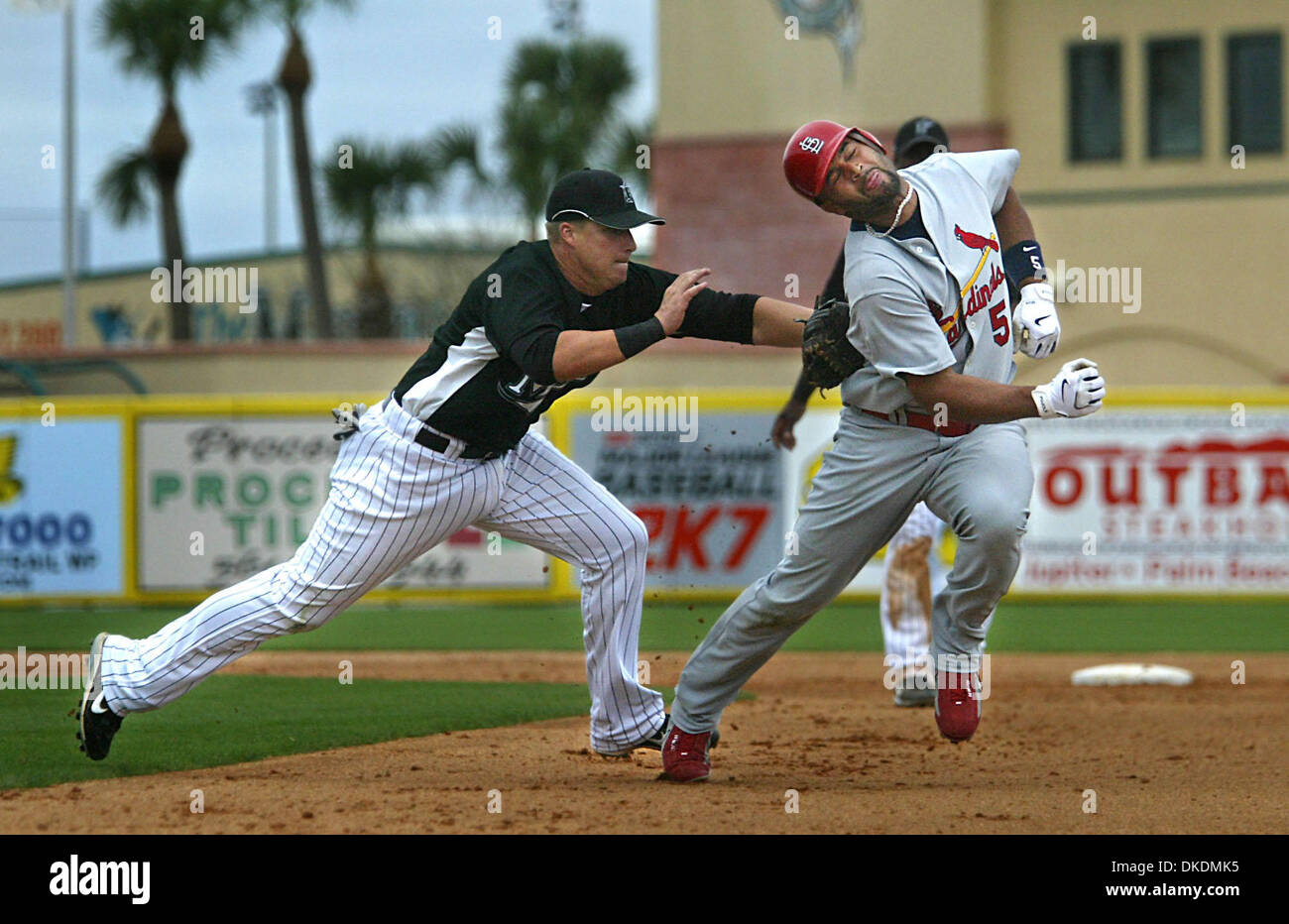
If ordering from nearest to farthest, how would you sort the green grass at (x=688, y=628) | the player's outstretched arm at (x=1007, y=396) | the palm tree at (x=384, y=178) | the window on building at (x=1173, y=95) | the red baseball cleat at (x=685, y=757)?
1. the player's outstretched arm at (x=1007, y=396)
2. the red baseball cleat at (x=685, y=757)
3. the green grass at (x=688, y=628)
4. the window on building at (x=1173, y=95)
5. the palm tree at (x=384, y=178)

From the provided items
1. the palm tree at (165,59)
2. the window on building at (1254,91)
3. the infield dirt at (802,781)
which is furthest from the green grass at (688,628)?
the palm tree at (165,59)

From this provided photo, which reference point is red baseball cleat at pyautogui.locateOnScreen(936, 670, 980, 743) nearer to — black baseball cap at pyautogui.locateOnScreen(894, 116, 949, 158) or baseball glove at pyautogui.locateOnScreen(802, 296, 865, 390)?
baseball glove at pyautogui.locateOnScreen(802, 296, 865, 390)

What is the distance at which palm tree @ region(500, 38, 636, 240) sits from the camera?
36312 mm

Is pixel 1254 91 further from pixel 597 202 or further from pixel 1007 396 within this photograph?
pixel 597 202

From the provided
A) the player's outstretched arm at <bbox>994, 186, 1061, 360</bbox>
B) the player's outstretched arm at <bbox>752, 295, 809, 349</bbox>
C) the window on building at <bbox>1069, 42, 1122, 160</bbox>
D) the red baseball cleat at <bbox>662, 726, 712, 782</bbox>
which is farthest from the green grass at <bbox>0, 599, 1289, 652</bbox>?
the window on building at <bbox>1069, 42, 1122, 160</bbox>

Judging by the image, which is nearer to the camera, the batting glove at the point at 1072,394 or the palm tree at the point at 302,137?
the batting glove at the point at 1072,394

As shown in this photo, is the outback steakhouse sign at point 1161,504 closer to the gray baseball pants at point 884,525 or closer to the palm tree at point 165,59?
the gray baseball pants at point 884,525

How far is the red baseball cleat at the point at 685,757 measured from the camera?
5.91 metres

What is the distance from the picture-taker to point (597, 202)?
5516 millimetres

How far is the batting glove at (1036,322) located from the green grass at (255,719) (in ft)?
10.3

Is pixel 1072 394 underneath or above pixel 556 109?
underneath

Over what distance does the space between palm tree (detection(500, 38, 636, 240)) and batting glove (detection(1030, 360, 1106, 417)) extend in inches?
1222

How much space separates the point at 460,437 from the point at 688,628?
698 centimetres

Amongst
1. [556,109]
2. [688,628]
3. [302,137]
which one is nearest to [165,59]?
Result: [302,137]
